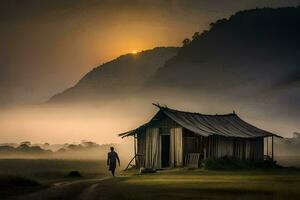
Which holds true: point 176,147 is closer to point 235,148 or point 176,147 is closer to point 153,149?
point 153,149

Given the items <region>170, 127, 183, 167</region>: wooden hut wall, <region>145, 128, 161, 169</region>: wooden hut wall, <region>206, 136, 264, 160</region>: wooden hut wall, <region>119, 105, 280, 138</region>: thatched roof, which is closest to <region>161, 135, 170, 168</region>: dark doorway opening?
<region>145, 128, 161, 169</region>: wooden hut wall

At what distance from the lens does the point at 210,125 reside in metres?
54.7

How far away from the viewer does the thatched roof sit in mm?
50906

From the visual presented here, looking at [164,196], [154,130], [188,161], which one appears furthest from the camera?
[154,130]

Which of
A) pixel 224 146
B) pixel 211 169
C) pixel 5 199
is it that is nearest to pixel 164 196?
pixel 5 199

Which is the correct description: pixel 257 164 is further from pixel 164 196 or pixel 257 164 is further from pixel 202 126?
pixel 164 196

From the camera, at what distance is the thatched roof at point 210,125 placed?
50.9 m

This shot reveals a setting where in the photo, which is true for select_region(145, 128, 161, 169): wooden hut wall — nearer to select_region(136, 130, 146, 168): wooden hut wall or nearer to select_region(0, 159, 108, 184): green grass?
select_region(136, 130, 146, 168): wooden hut wall

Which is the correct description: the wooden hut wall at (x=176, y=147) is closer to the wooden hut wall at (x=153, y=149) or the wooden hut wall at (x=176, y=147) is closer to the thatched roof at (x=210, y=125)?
the thatched roof at (x=210, y=125)

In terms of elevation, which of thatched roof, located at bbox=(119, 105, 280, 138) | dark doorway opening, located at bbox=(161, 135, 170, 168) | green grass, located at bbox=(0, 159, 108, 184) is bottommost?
green grass, located at bbox=(0, 159, 108, 184)

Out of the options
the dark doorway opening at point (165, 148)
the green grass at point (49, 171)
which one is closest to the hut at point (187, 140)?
the dark doorway opening at point (165, 148)

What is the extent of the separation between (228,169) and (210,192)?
74.9 feet

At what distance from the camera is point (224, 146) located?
53.0 metres

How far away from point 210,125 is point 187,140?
4.54 m
